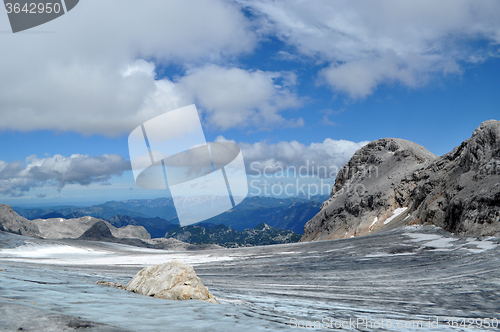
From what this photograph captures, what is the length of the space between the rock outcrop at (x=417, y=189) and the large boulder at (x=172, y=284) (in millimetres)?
20569

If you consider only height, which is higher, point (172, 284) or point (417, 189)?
point (417, 189)

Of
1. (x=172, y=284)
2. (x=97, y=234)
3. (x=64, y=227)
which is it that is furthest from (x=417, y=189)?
(x=64, y=227)

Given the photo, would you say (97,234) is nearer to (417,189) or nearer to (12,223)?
(12,223)

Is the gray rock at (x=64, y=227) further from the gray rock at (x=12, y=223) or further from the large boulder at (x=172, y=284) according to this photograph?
the large boulder at (x=172, y=284)

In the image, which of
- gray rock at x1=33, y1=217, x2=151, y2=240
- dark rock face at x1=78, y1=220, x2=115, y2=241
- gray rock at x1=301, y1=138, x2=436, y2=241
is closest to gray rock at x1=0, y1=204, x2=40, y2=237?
dark rock face at x1=78, y1=220, x2=115, y2=241

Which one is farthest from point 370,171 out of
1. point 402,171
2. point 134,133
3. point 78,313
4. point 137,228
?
point 137,228

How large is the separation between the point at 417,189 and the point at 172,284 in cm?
3767

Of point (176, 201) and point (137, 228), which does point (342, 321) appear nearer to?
point (176, 201)

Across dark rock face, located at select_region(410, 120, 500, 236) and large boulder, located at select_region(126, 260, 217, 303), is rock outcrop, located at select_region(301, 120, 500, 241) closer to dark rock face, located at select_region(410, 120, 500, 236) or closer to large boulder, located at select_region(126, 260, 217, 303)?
dark rock face, located at select_region(410, 120, 500, 236)

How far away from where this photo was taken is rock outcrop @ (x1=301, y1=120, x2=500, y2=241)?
22016 millimetres

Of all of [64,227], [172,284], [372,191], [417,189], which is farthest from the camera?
[64,227]

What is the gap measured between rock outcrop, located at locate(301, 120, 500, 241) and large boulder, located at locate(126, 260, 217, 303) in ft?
67.5

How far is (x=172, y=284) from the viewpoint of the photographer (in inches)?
280

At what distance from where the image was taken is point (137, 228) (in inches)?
5679
